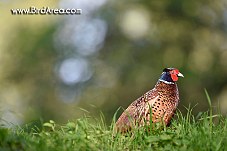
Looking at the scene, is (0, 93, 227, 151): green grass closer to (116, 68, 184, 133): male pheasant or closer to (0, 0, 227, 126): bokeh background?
(116, 68, 184, 133): male pheasant

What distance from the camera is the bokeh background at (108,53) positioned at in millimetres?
18922

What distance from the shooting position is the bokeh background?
18.9 m

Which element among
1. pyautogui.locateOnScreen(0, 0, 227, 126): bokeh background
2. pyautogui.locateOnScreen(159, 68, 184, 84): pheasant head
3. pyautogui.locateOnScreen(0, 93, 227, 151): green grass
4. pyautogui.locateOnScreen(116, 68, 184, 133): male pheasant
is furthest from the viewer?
pyautogui.locateOnScreen(0, 0, 227, 126): bokeh background

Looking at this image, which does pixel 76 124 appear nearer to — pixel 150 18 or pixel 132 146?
pixel 132 146

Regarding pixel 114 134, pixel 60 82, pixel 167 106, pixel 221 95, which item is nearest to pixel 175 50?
pixel 221 95

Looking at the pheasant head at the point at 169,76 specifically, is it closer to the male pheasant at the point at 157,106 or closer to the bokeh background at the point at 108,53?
the male pheasant at the point at 157,106

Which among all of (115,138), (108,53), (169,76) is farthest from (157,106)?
(108,53)

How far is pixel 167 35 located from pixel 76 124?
49.4 ft

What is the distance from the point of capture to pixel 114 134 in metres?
5.16

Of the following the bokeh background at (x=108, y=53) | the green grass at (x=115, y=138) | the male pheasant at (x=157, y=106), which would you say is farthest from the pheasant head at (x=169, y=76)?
the bokeh background at (x=108, y=53)

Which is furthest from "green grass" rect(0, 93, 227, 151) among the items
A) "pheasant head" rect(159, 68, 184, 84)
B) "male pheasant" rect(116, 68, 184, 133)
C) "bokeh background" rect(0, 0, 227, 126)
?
"bokeh background" rect(0, 0, 227, 126)

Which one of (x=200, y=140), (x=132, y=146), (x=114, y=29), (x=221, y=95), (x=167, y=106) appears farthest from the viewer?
(x=114, y=29)

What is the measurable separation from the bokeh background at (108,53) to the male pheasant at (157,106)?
11538mm

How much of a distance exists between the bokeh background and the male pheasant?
11.5 metres
